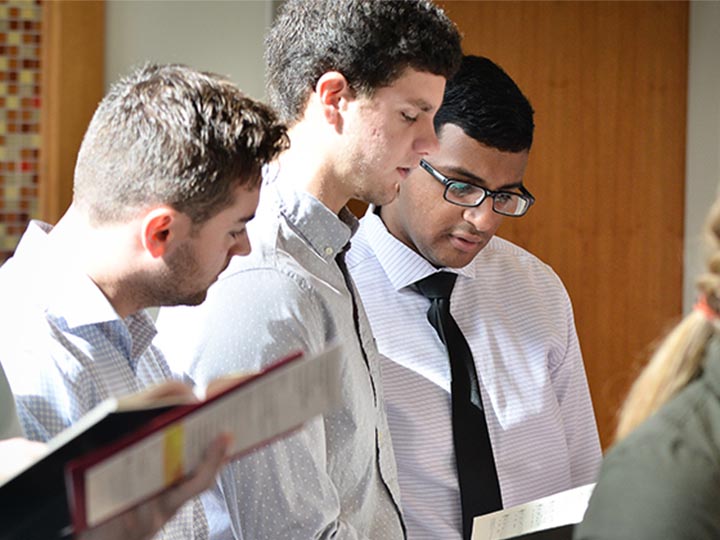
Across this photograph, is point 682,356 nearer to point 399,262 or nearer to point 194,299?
point 194,299

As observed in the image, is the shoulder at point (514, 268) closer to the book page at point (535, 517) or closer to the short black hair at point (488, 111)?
the short black hair at point (488, 111)

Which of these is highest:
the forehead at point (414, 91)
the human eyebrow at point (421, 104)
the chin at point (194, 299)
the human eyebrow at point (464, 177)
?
the forehead at point (414, 91)

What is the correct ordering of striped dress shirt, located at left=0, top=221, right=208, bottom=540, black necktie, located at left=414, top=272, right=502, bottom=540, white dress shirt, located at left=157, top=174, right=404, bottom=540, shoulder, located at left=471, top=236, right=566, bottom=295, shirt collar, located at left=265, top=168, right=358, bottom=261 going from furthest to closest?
shoulder, located at left=471, top=236, right=566, bottom=295 < black necktie, located at left=414, top=272, right=502, bottom=540 < shirt collar, located at left=265, top=168, right=358, bottom=261 < white dress shirt, located at left=157, top=174, right=404, bottom=540 < striped dress shirt, located at left=0, top=221, right=208, bottom=540

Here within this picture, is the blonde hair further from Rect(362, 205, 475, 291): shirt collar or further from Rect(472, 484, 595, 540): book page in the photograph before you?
Rect(362, 205, 475, 291): shirt collar

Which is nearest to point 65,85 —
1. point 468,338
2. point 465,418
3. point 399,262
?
point 399,262

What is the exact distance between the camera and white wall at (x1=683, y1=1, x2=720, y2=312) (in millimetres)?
3744

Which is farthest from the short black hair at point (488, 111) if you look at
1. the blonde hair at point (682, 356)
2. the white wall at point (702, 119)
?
the white wall at point (702, 119)

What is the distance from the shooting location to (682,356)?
3.45 ft

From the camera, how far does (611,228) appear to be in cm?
379

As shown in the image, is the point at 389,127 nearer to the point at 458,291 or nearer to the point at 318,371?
the point at 458,291

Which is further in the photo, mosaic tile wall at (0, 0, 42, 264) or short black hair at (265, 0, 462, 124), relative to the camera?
mosaic tile wall at (0, 0, 42, 264)

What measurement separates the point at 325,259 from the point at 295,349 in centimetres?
20

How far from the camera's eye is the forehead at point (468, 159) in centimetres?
206

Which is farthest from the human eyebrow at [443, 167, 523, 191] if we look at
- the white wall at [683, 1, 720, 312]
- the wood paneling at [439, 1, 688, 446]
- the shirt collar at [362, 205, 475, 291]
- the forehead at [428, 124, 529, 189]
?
the white wall at [683, 1, 720, 312]
